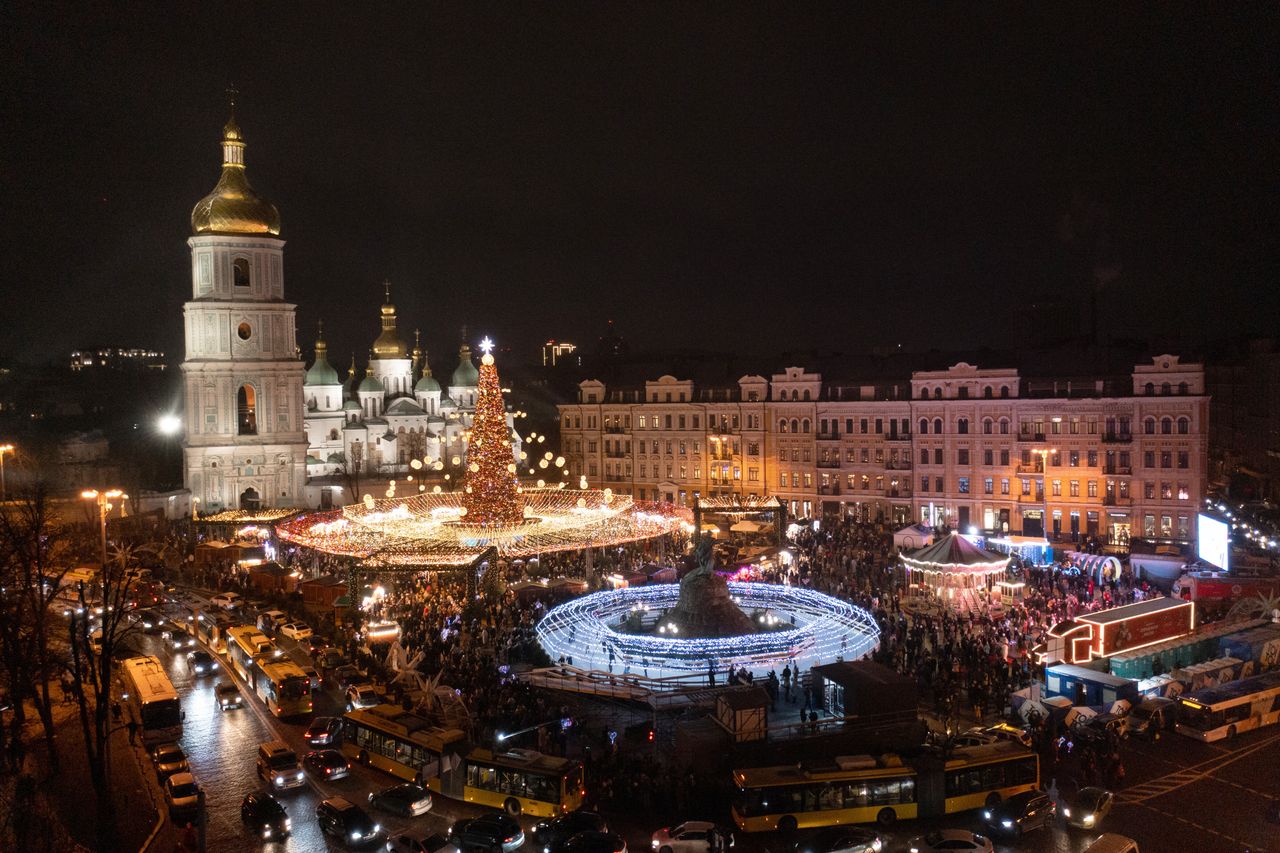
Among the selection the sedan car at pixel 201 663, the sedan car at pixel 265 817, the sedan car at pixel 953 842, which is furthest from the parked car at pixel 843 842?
the sedan car at pixel 201 663

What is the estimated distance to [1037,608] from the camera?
102ft

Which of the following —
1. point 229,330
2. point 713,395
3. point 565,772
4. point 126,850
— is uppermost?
point 229,330

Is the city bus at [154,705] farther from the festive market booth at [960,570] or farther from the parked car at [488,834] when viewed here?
the festive market booth at [960,570]

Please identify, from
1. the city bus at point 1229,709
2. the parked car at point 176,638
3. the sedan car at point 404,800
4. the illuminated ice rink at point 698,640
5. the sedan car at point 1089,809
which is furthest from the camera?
the parked car at point 176,638

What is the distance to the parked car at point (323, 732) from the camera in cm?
2073

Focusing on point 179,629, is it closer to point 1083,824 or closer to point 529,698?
point 529,698

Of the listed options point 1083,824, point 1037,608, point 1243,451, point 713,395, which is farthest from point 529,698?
point 1243,451

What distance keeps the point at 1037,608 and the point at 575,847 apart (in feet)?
69.0

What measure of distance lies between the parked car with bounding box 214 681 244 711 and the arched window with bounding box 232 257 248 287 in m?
35.8

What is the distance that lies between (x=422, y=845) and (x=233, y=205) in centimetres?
4740

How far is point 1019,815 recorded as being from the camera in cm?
1647

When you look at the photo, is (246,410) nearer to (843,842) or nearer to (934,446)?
(934,446)

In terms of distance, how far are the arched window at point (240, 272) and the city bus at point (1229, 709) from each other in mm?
50611

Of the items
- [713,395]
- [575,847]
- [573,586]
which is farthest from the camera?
[713,395]
